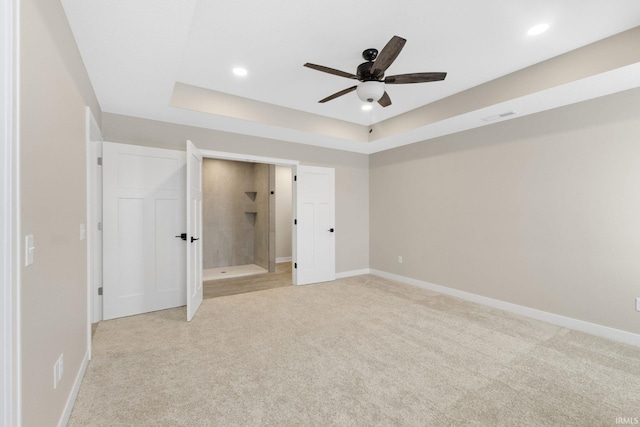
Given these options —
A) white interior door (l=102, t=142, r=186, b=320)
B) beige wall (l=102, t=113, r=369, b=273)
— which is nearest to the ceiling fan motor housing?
beige wall (l=102, t=113, r=369, b=273)

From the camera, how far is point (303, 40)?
8.25ft

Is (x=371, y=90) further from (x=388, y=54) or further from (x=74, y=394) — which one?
(x=74, y=394)

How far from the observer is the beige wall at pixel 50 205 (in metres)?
1.25

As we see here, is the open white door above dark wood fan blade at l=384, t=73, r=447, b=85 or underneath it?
underneath

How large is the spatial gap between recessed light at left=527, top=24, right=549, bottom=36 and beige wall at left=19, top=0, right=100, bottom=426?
10.9 feet

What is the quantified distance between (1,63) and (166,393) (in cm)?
209

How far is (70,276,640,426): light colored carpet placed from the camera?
5.98ft

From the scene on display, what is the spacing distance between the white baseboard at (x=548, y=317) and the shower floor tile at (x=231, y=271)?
11.1 feet

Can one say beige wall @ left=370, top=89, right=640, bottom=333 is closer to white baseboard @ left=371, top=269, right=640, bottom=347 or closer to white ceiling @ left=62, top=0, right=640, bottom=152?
white baseboard @ left=371, top=269, right=640, bottom=347

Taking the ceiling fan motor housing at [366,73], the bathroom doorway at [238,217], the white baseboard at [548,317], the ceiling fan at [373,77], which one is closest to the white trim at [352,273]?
the white baseboard at [548,317]

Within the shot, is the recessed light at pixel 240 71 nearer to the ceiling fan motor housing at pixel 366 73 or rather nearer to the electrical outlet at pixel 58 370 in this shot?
the ceiling fan motor housing at pixel 366 73

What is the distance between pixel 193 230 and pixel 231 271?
9.45 ft

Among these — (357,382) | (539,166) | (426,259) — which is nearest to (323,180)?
(426,259)

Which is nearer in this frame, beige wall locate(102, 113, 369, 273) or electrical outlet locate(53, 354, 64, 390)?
electrical outlet locate(53, 354, 64, 390)
